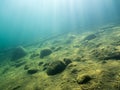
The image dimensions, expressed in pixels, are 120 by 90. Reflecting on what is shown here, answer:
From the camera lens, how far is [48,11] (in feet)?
598

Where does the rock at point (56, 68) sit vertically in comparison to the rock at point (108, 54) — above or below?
below

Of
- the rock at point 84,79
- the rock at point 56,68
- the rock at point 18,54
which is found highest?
the rock at point 84,79

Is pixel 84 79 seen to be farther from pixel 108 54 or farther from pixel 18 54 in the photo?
pixel 18 54

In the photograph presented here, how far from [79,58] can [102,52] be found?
174 inches

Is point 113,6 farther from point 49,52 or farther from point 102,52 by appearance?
point 102,52

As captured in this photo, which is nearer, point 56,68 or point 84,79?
point 84,79

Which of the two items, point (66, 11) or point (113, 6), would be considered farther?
point (66, 11)

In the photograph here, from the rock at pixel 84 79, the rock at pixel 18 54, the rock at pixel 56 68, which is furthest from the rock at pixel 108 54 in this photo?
the rock at pixel 18 54

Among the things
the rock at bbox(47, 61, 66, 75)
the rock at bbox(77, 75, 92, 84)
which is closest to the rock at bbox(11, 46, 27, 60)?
the rock at bbox(47, 61, 66, 75)

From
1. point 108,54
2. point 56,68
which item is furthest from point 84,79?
point 108,54

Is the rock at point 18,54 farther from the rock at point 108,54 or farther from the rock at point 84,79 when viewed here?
the rock at point 84,79

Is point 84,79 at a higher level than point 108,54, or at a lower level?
lower

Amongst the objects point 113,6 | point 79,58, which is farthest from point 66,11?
point 79,58

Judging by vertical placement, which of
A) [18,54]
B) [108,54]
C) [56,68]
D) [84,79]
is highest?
[108,54]
